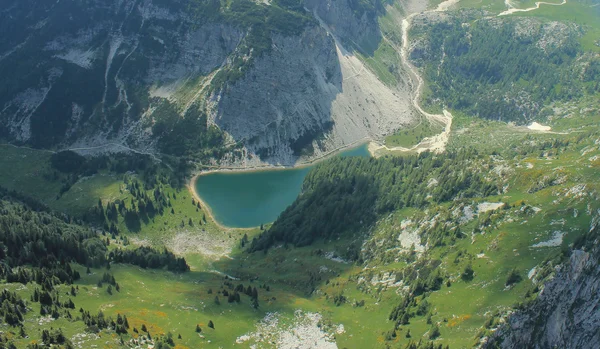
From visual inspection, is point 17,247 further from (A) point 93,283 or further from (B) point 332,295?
(B) point 332,295

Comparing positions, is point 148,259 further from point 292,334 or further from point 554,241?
point 554,241

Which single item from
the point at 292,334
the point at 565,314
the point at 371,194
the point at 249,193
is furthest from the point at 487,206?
the point at 249,193

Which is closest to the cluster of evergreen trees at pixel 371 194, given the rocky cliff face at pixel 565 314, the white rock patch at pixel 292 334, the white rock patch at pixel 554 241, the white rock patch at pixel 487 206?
the white rock patch at pixel 487 206

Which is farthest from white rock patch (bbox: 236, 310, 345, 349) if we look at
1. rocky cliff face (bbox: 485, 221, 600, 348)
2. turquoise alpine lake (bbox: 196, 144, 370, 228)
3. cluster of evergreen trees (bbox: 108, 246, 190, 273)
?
turquoise alpine lake (bbox: 196, 144, 370, 228)

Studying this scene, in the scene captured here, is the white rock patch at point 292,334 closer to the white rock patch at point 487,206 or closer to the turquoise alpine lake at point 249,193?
the white rock patch at point 487,206

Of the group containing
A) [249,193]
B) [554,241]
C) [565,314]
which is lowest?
[249,193]

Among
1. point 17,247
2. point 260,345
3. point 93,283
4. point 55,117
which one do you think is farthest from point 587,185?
point 55,117

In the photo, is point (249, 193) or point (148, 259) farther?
point (249, 193)

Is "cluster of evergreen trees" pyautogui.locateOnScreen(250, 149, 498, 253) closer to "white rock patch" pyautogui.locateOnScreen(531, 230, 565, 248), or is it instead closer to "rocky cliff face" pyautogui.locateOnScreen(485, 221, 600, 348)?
"white rock patch" pyautogui.locateOnScreen(531, 230, 565, 248)
